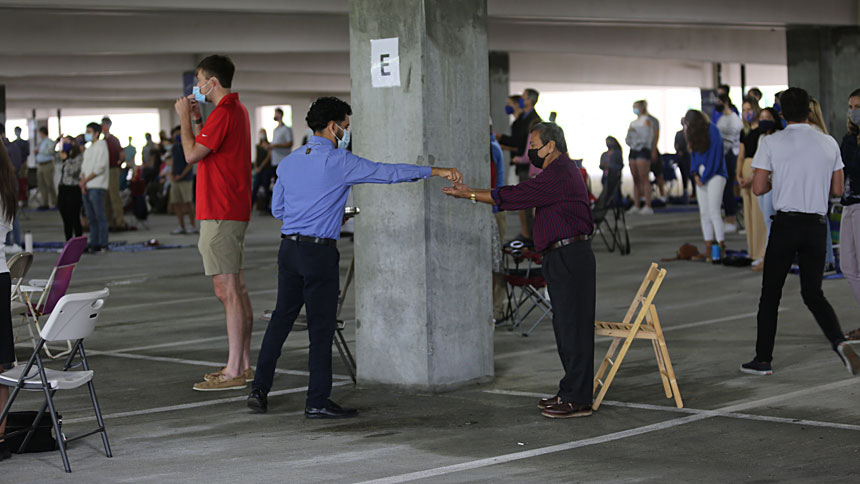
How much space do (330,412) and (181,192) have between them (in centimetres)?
1445

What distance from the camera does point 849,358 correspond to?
7.76m

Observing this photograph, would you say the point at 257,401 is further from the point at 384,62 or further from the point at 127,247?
the point at 127,247

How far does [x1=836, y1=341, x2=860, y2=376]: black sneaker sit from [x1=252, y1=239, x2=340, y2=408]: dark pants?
11.0ft

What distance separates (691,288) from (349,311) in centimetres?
365

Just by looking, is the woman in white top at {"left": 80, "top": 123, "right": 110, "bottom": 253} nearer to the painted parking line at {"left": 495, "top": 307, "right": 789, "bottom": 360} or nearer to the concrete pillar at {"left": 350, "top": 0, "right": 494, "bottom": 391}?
the painted parking line at {"left": 495, "top": 307, "right": 789, "bottom": 360}

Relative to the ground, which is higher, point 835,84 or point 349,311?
point 835,84

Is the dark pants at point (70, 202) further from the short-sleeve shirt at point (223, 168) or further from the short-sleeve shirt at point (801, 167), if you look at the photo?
the short-sleeve shirt at point (801, 167)

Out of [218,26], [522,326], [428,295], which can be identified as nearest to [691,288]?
[522,326]

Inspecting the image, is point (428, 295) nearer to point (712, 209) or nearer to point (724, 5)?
point (712, 209)

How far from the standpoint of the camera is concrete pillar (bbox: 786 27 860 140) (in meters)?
26.6

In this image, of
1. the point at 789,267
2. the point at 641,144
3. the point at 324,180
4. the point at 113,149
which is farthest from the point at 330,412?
the point at 641,144

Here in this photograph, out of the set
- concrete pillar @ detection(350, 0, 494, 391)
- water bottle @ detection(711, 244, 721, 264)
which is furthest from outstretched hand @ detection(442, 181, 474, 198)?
water bottle @ detection(711, 244, 721, 264)

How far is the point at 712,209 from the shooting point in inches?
555

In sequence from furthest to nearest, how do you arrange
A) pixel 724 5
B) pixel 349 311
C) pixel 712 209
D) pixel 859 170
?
pixel 724 5 → pixel 712 209 → pixel 349 311 → pixel 859 170
